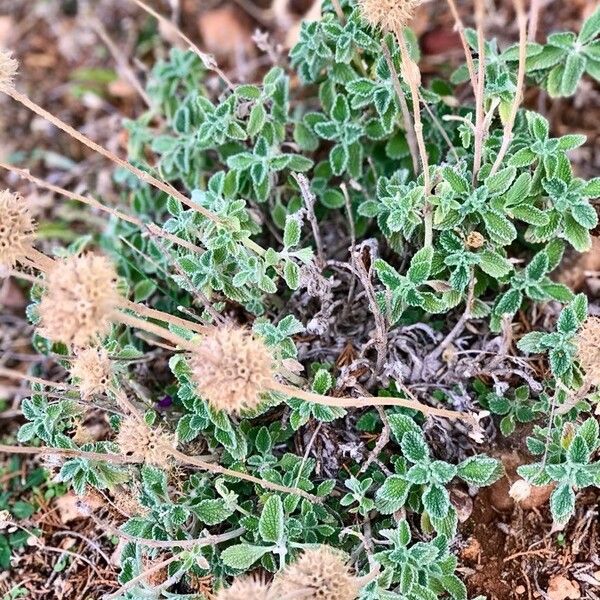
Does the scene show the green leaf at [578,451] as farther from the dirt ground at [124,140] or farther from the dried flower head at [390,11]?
the dried flower head at [390,11]

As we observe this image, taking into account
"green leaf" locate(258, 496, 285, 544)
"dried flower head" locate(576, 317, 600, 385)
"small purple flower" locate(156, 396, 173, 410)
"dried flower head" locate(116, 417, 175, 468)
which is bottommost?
"green leaf" locate(258, 496, 285, 544)

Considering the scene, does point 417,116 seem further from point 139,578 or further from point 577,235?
point 139,578

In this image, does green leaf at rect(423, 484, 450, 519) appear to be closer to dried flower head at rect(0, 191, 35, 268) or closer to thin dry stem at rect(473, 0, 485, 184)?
thin dry stem at rect(473, 0, 485, 184)

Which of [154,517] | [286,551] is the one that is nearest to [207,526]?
[154,517]

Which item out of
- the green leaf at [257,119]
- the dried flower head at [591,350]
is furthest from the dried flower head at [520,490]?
the green leaf at [257,119]

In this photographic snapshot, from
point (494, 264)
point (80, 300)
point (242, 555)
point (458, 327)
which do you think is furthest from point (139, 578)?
point (494, 264)

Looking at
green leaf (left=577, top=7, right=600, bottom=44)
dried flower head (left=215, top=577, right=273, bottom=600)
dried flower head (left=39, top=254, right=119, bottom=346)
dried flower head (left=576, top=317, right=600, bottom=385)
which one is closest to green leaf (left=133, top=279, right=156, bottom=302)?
dried flower head (left=39, top=254, right=119, bottom=346)

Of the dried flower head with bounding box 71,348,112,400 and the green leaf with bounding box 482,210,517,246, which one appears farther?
the green leaf with bounding box 482,210,517,246
